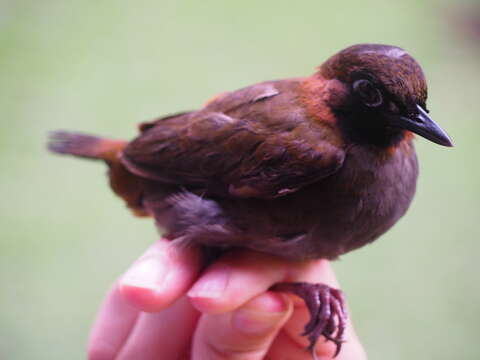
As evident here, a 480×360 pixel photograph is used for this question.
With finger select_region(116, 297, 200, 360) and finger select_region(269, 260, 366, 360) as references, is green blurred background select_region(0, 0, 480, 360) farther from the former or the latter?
finger select_region(116, 297, 200, 360)

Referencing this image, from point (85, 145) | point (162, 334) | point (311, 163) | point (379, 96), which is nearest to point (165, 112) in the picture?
point (85, 145)

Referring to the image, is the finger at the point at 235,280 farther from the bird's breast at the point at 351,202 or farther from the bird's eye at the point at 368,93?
the bird's eye at the point at 368,93

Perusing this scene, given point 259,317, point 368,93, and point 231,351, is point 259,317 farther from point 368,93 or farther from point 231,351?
point 368,93

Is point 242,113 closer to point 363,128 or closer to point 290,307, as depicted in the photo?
point 363,128

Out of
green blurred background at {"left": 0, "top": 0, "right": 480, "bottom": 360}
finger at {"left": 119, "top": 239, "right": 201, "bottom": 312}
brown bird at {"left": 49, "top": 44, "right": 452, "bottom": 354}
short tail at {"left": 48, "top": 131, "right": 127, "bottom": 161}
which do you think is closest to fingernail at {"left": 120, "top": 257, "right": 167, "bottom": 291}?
finger at {"left": 119, "top": 239, "right": 201, "bottom": 312}

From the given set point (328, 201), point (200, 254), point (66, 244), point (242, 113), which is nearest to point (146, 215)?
point (200, 254)

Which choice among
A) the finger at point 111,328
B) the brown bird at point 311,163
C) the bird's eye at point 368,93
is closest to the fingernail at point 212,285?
the brown bird at point 311,163
